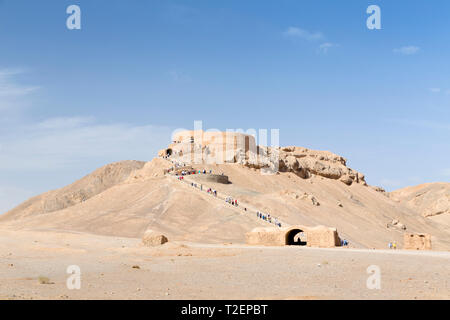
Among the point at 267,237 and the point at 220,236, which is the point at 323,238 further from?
the point at 220,236

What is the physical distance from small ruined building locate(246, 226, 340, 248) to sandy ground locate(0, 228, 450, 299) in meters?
5.77

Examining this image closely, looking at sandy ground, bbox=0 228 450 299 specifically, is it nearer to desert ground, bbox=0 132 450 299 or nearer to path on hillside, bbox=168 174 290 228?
desert ground, bbox=0 132 450 299

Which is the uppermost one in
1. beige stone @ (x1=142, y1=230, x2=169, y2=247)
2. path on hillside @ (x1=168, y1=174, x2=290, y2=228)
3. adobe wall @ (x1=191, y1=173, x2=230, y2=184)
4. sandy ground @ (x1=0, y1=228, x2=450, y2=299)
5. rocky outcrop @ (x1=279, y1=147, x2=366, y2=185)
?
rocky outcrop @ (x1=279, y1=147, x2=366, y2=185)

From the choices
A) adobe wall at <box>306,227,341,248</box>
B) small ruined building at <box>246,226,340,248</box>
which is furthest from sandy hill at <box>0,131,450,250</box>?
adobe wall at <box>306,227,341,248</box>

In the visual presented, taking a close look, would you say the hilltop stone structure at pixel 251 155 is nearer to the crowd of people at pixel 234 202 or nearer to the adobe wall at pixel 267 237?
the crowd of people at pixel 234 202

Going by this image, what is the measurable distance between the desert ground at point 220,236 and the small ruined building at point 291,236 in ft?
3.81

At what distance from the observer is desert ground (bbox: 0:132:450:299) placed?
1370 centimetres

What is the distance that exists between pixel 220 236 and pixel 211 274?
854 inches

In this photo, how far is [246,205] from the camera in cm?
4878
